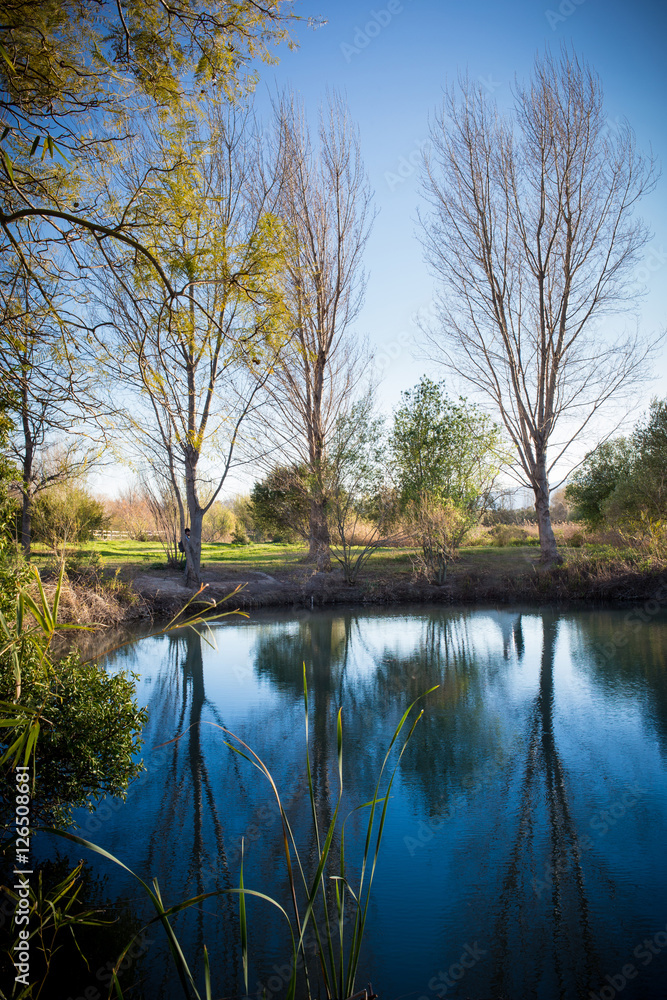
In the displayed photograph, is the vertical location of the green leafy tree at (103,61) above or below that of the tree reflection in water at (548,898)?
above

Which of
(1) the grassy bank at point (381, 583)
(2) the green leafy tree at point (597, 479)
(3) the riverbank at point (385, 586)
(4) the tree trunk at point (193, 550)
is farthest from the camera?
(2) the green leafy tree at point (597, 479)

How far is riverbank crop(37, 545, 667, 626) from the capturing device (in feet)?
43.2

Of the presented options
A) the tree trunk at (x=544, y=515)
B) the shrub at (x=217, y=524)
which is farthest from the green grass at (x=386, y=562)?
the shrub at (x=217, y=524)
